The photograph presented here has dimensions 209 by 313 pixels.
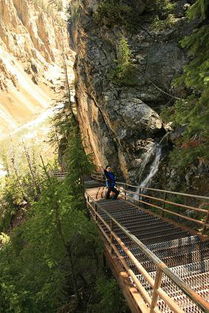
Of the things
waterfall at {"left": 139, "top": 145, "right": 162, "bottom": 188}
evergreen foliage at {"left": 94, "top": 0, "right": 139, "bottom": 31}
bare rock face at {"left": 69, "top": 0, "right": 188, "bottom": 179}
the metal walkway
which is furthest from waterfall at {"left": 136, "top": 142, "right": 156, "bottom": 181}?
evergreen foliage at {"left": 94, "top": 0, "right": 139, "bottom": 31}

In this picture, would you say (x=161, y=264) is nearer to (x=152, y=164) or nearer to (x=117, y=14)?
(x=152, y=164)

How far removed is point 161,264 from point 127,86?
58.1 feet

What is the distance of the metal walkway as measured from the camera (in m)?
3.86

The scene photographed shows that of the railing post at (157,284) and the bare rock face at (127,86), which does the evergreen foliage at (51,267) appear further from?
the bare rock face at (127,86)

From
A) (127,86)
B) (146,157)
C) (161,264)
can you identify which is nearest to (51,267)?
(161,264)

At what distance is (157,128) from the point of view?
18.3 metres

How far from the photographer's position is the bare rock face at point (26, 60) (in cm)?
7575

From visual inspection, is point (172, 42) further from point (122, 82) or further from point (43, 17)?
point (43, 17)

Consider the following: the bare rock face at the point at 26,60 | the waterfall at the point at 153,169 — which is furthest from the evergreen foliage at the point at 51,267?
the bare rock face at the point at 26,60

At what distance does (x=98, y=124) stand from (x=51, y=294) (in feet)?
47.3

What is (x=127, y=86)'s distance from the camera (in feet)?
66.5

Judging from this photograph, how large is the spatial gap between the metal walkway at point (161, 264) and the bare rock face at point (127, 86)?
8.41 m

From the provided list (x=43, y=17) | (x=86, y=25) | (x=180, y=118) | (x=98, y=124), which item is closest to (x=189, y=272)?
(x=180, y=118)

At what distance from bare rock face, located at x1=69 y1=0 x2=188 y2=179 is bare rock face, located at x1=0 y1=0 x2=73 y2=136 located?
48.4 meters
